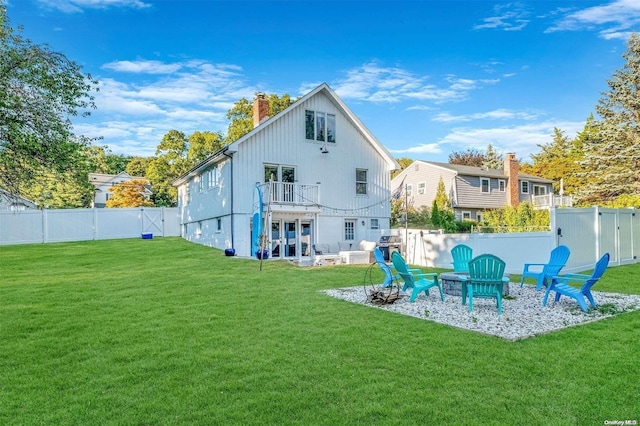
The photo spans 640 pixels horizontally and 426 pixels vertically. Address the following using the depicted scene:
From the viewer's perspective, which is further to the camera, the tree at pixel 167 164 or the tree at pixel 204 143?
the tree at pixel 167 164

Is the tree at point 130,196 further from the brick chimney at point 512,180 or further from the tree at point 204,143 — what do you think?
the brick chimney at point 512,180

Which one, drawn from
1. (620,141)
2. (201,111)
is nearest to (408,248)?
(201,111)

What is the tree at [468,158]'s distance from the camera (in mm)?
49406

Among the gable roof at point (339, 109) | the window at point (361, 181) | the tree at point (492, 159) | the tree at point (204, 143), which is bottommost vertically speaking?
the window at point (361, 181)

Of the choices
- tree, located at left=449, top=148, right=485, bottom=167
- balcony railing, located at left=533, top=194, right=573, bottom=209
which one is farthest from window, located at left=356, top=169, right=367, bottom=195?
tree, located at left=449, top=148, right=485, bottom=167

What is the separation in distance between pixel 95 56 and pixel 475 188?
90.8 feet

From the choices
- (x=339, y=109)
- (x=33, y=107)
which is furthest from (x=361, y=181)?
(x=33, y=107)

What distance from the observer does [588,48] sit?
1895cm

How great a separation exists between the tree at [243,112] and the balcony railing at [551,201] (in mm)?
21906

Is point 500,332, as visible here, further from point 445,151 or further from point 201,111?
point 445,151

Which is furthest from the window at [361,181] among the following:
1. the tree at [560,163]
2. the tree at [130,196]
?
the tree at [560,163]

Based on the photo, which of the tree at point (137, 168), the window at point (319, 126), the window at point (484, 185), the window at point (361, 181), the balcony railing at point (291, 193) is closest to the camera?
the balcony railing at point (291, 193)

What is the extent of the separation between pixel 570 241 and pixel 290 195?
39.1 feet

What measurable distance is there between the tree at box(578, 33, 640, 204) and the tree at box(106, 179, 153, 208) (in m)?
37.9
